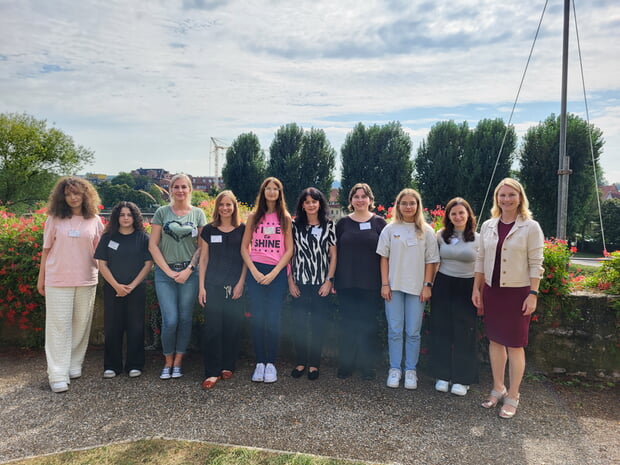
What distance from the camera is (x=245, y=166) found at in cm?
3506

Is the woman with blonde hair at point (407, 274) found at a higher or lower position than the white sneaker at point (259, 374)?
higher

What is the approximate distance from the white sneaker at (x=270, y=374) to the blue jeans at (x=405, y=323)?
47.8 inches

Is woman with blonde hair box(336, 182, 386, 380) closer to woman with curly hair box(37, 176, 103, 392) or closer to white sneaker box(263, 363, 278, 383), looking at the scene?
white sneaker box(263, 363, 278, 383)

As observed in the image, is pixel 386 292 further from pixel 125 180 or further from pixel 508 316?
pixel 125 180

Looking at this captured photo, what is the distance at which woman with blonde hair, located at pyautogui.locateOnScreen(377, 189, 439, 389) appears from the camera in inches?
154

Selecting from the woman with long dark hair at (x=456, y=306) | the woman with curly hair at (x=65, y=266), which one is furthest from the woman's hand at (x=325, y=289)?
the woman with curly hair at (x=65, y=266)

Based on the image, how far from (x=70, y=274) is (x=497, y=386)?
4.28m

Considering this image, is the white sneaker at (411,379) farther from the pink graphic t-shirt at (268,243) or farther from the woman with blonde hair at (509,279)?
the pink graphic t-shirt at (268,243)

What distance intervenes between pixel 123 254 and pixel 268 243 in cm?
150

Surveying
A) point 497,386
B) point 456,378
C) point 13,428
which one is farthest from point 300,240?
point 13,428

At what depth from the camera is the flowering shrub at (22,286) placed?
4.93 m

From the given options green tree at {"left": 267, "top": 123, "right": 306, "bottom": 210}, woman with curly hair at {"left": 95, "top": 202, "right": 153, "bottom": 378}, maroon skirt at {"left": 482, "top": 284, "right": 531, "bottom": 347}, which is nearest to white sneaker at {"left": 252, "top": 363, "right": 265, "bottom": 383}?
woman with curly hair at {"left": 95, "top": 202, "right": 153, "bottom": 378}

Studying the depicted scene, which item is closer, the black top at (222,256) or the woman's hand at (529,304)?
the woman's hand at (529,304)

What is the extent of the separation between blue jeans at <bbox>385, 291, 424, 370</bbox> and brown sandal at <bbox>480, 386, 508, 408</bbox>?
2.35 ft
